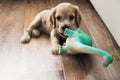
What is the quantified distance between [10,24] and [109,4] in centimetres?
100

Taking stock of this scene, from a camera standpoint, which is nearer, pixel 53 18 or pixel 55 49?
pixel 55 49

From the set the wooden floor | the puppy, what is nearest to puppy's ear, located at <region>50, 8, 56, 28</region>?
the puppy

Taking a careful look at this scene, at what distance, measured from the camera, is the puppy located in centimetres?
176

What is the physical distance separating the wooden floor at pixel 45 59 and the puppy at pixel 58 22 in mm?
72

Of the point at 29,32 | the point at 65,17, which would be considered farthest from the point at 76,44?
the point at 29,32

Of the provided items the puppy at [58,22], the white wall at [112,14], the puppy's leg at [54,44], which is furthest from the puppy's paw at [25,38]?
the white wall at [112,14]

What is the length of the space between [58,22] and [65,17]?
0.08 m

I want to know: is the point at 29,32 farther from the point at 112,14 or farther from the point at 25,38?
the point at 112,14

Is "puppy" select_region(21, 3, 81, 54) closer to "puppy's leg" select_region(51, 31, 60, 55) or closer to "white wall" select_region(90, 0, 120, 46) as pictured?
"puppy's leg" select_region(51, 31, 60, 55)

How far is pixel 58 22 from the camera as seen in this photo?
1805 millimetres

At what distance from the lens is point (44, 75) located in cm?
149

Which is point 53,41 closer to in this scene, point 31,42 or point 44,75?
point 31,42

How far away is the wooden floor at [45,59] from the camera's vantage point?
1484 millimetres

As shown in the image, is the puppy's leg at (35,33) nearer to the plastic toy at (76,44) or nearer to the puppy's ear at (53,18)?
the puppy's ear at (53,18)
